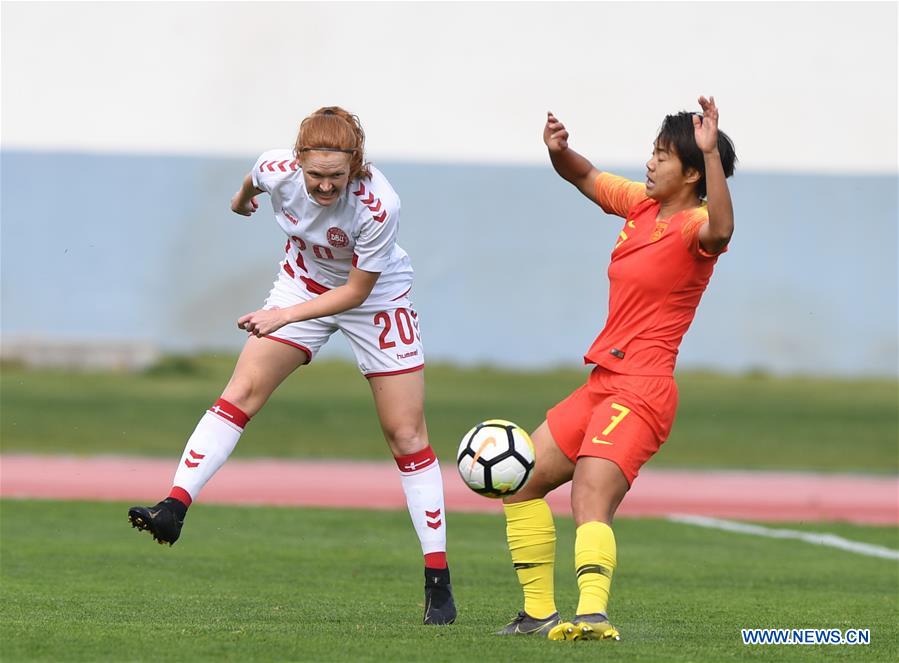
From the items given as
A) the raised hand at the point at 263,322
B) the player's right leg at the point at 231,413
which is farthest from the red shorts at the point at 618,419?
the player's right leg at the point at 231,413

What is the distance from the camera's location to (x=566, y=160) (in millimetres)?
6125

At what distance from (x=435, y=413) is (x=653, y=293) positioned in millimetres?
17655

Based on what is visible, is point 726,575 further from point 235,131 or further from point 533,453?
point 235,131

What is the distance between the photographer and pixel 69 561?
8.39 metres

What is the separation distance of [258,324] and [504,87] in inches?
867

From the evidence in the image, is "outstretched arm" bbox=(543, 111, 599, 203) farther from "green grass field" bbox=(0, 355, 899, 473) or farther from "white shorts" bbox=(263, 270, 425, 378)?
"green grass field" bbox=(0, 355, 899, 473)

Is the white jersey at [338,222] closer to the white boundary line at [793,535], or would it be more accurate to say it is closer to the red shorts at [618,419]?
the red shorts at [618,419]

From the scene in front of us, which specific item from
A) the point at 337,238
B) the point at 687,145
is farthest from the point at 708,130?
the point at 337,238

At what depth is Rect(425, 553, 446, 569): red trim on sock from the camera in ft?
20.6

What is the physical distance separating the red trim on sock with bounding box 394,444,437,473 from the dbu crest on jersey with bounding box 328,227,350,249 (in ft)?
3.12

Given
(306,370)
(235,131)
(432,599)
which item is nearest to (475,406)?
(306,370)

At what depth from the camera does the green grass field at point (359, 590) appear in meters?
5.20

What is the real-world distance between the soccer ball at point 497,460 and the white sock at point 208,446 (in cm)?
102

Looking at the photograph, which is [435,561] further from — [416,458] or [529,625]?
[529,625]
